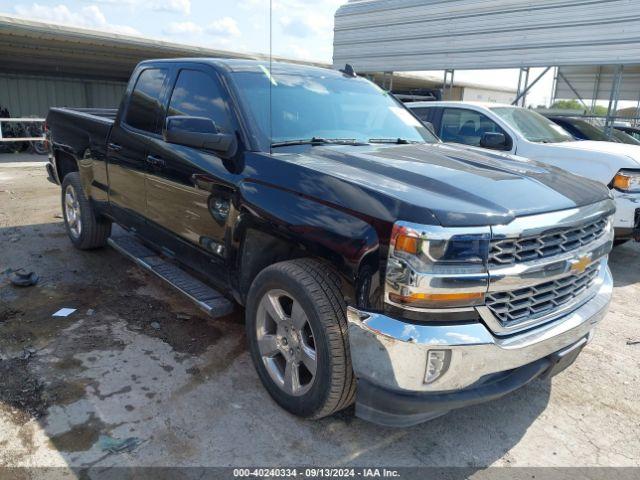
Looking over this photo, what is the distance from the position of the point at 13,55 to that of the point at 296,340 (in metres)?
18.1

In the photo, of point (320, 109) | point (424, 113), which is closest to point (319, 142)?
point (320, 109)

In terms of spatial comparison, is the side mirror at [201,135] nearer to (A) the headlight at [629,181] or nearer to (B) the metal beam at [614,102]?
(A) the headlight at [629,181]

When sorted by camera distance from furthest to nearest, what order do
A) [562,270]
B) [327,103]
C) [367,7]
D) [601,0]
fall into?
[367,7]
[601,0]
[327,103]
[562,270]

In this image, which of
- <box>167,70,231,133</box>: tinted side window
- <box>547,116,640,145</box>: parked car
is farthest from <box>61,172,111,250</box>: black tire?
<box>547,116,640,145</box>: parked car

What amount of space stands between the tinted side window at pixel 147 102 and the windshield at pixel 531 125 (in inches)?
183

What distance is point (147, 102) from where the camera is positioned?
→ 165 inches

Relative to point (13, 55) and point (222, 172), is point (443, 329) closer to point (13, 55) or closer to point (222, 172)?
point (222, 172)

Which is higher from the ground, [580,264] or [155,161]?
[155,161]

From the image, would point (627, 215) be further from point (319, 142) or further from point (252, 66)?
point (252, 66)

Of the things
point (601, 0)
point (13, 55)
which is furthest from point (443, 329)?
point (13, 55)

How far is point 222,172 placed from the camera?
10.3 feet

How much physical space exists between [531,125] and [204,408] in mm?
5980

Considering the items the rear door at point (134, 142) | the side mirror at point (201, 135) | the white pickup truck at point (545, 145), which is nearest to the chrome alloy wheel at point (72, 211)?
the rear door at point (134, 142)

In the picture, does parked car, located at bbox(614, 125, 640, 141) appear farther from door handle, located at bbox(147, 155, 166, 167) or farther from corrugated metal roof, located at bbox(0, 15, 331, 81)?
door handle, located at bbox(147, 155, 166, 167)
